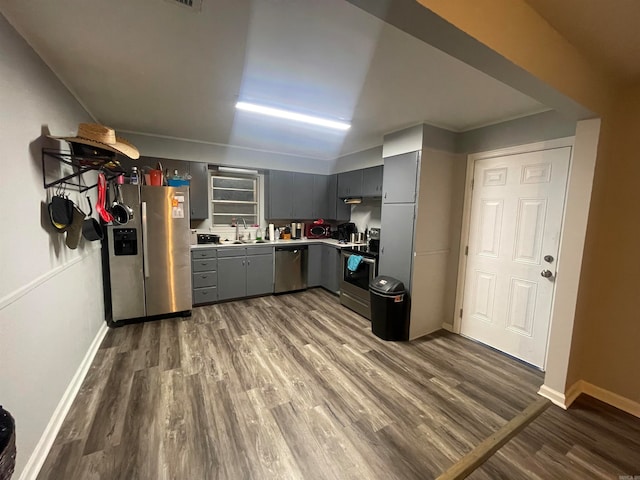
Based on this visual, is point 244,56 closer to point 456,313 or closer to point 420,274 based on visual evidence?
point 420,274

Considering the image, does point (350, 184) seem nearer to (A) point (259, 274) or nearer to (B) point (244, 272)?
(A) point (259, 274)

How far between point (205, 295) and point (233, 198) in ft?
5.65

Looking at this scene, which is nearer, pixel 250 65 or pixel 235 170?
pixel 250 65

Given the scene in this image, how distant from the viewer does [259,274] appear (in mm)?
4309

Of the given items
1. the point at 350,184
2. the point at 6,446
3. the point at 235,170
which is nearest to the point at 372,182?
the point at 350,184

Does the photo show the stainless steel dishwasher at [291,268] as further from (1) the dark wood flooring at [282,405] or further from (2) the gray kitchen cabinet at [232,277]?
(1) the dark wood flooring at [282,405]

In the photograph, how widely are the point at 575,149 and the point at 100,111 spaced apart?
4305mm

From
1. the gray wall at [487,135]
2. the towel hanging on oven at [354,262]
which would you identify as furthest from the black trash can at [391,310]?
the gray wall at [487,135]

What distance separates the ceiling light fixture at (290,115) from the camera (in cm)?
256

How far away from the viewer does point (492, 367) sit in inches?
102

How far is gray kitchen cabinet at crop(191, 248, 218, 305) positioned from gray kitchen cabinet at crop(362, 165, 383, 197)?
2440 mm

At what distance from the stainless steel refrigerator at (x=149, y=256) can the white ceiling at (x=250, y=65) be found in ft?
3.07

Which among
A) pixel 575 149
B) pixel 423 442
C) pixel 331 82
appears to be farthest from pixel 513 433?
pixel 331 82

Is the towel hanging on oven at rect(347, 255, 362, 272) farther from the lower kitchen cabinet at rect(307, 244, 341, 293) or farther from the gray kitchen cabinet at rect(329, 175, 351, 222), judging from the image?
the gray kitchen cabinet at rect(329, 175, 351, 222)
